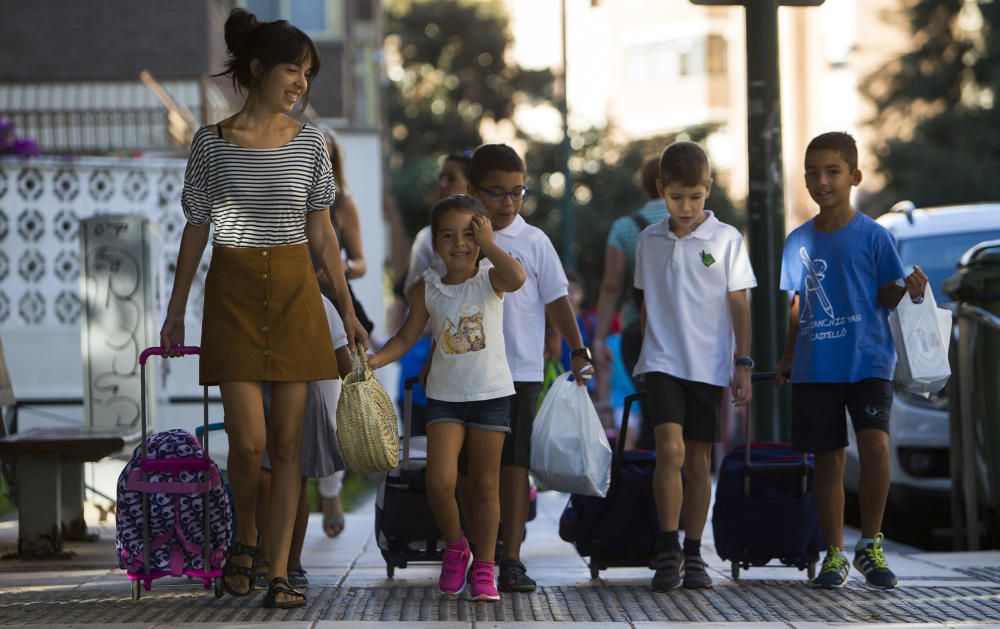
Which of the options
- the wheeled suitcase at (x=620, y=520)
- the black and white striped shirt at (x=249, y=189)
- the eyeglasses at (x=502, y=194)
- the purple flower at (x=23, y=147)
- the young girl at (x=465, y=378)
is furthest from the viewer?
the purple flower at (x=23, y=147)

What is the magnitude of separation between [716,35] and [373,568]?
4727 centimetres

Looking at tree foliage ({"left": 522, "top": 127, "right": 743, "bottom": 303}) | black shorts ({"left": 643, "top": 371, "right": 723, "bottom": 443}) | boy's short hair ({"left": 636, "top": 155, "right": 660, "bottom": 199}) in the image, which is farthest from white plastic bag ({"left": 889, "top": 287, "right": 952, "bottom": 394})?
tree foliage ({"left": 522, "top": 127, "right": 743, "bottom": 303})

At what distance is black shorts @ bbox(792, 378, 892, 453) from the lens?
6562 millimetres

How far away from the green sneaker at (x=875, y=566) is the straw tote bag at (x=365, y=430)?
1952 millimetres

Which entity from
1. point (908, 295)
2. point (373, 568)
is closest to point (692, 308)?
point (908, 295)

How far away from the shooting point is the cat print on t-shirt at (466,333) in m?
6.24

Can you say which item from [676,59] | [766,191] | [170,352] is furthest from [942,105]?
[170,352]

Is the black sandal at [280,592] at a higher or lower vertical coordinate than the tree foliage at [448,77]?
lower

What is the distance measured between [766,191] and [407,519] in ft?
8.15

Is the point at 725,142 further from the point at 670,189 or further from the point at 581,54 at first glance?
the point at 670,189

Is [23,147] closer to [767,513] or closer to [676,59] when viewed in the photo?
[767,513]

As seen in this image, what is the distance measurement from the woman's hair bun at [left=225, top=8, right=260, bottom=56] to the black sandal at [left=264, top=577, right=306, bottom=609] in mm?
1942

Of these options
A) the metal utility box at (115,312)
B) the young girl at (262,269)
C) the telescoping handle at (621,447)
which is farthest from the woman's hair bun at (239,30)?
the metal utility box at (115,312)

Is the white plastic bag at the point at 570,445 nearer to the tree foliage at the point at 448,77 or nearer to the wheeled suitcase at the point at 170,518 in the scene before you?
the wheeled suitcase at the point at 170,518
